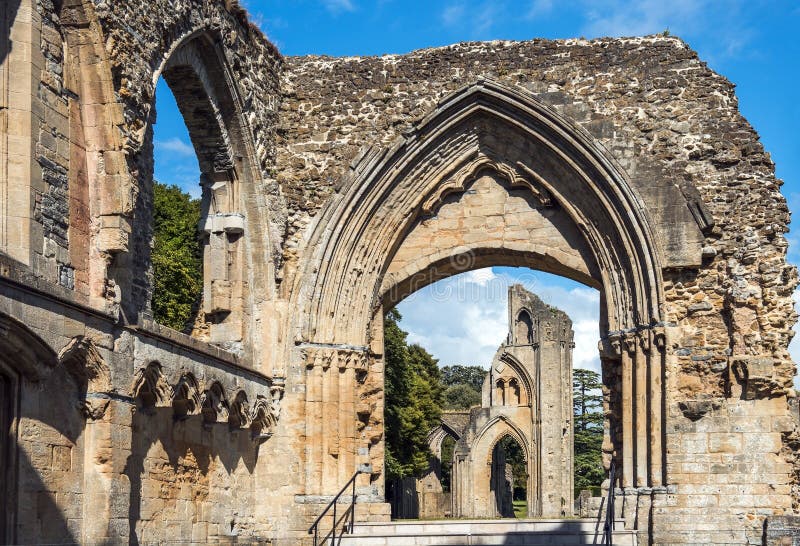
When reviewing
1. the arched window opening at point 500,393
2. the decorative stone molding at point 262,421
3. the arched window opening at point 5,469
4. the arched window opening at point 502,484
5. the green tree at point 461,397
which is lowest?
the arched window opening at point 502,484

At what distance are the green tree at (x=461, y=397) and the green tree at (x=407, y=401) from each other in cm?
2610

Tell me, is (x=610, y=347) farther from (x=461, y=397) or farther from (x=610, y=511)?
(x=461, y=397)

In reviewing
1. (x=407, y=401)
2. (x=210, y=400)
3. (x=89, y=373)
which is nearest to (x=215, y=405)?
(x=210, y=400)

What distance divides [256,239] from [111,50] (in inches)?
161

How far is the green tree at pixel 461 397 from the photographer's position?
64.1 meters

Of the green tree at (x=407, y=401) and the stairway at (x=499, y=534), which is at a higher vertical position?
the green tree at (x=407, y=401)

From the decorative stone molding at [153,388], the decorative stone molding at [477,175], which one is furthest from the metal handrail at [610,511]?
the decorative stone molding at [153,388]

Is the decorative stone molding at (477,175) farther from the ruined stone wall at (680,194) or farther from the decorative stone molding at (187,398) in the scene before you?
the decorative stone molding at (187,398)

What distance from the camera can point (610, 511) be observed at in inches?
474

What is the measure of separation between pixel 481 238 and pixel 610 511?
3667 mm

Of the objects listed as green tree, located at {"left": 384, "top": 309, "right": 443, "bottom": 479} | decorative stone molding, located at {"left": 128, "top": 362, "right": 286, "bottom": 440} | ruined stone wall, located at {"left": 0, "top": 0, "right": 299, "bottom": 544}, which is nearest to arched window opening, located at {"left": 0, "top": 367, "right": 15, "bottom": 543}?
ruined stone wall, located at {"left": 0, "top": 0, "right": 299, "bottom": 544}

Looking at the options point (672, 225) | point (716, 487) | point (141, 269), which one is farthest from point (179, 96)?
point (716, 487)

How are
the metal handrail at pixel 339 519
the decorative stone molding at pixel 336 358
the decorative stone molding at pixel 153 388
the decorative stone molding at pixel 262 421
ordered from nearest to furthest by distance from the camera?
the decorative stone molding at pixel 153 388
the metal handrail at pixel 339 519
the decorative stone molding at pixel 262 421
the decorative stone molding at pixel 336 358

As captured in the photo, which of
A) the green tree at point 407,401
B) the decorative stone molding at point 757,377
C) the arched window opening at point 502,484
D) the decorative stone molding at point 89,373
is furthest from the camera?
the arched window opening at point 502,484
